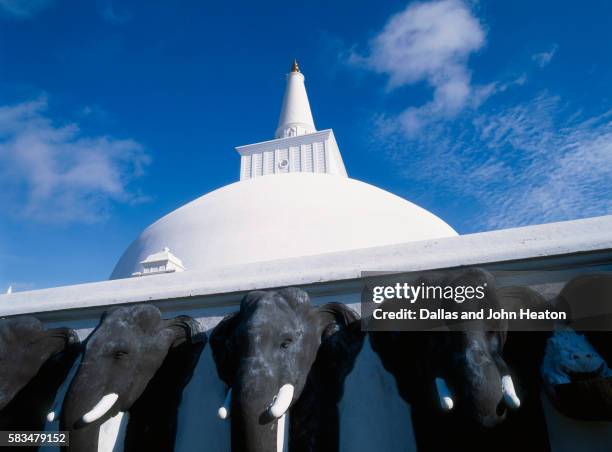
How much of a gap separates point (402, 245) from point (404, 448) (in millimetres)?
2011

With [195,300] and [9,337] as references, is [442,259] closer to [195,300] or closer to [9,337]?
[195,300]

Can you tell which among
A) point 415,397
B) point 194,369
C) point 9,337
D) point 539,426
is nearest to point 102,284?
point 9,337

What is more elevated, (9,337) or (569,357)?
(9,337)

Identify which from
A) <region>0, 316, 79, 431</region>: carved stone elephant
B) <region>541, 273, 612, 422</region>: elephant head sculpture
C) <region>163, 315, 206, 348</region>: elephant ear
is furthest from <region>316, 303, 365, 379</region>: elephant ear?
<region>0, 316, 79, 431</region>: carved stone elephant

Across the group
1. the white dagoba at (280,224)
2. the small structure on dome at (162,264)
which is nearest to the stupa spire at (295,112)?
the white dagoba at (280,224)

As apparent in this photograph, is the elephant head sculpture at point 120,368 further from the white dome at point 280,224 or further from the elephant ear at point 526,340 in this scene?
the white dome at point 280,224

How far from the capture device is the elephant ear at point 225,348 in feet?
11.1

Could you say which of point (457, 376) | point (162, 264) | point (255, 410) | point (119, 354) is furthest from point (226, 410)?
point (162, 264)

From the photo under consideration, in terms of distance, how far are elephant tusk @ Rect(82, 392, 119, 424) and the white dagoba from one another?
3593 millimetres

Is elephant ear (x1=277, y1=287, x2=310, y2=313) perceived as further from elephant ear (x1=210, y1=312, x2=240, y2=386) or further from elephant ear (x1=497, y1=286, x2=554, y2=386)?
elephant ear (x1=497, y1=286, x2=554, y2=386)

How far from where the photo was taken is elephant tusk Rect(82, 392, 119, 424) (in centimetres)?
315

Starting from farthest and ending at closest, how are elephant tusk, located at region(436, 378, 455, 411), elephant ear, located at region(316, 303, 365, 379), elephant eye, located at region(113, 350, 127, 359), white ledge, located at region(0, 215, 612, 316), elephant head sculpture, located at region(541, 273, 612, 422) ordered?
1. white ledge, located at region(0, 215, 612, 316)
2. elephant ear, located at region(316, 303, 365, 379)
3. elephant eye, located at region(113, 350, 127, 359)
4. elephant head sculpture, located at region(541, 273, 612, 422)
5. elephant tusk, located at region(436, 378, 455, 411)

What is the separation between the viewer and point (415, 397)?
10.8ft

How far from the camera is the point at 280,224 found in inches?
331
